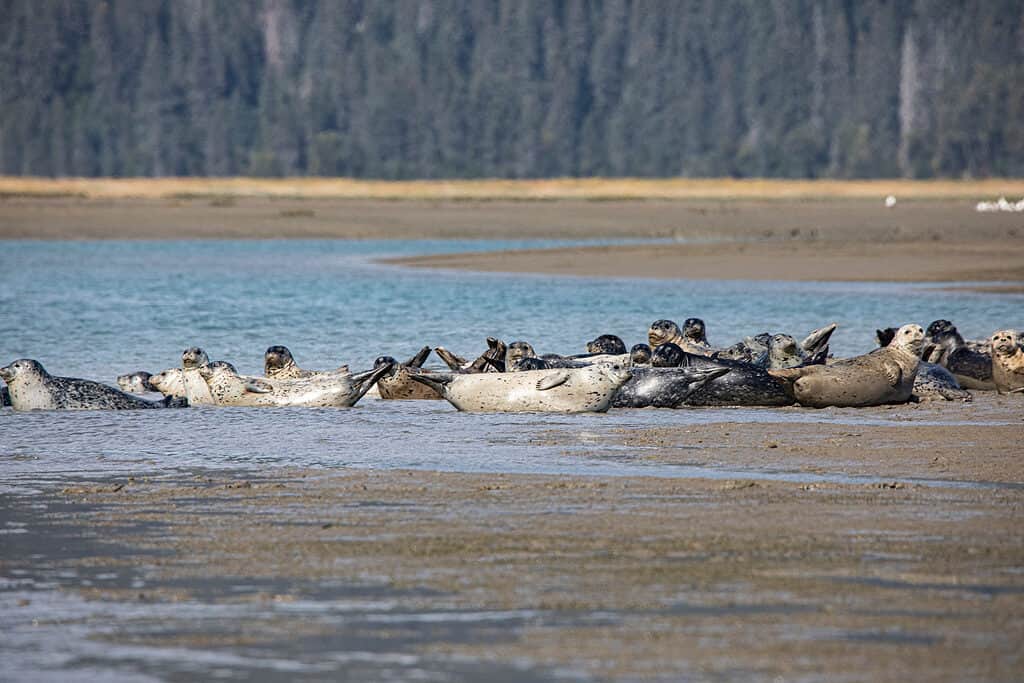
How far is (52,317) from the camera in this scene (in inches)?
763

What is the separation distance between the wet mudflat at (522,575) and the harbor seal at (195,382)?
3.08 meters

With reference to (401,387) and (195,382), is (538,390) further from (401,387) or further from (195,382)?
(195,382)

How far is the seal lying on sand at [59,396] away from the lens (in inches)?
430

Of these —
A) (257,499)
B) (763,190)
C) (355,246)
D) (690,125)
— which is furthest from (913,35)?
(257,499)

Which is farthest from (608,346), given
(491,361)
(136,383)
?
(136,383)

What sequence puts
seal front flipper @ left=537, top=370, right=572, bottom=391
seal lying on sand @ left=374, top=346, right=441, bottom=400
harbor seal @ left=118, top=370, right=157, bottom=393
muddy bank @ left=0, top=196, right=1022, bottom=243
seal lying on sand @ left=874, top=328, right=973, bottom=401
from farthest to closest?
muddy bank @ left=0, top=196, right=1022, bottom=243 < harbor seal @ left=118, top=370, right=157, bottom=393 < seal lying on sand @ left=374, top=346, right=441, bottom=400 < seal lying on sand @ left=874, top=328, right=973, bottom=401 < seal front flipper @ left=537, top=370, right=572, bottom=391

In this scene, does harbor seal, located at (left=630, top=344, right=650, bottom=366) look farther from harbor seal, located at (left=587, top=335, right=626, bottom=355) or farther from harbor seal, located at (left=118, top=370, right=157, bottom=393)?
harbor seal, located at (left=118, top=370, right=157, bottom=393)

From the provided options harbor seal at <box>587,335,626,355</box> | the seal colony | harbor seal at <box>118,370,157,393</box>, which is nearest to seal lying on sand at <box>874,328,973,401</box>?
the seal colony

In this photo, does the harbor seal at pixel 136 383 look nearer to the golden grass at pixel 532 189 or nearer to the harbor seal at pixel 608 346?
the harbor seal at pixel 608 346

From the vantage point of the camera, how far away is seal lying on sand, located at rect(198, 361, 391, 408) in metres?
10.9

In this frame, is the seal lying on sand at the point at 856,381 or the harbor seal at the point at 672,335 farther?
the harbor seal at the point at 672,335

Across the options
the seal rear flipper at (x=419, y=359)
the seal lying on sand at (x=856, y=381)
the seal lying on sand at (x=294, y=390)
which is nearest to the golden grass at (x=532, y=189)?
the seal rear flipper at (x=419, y=359)

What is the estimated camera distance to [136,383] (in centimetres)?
1230

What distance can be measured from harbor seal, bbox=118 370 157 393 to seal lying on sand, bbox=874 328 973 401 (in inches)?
209
